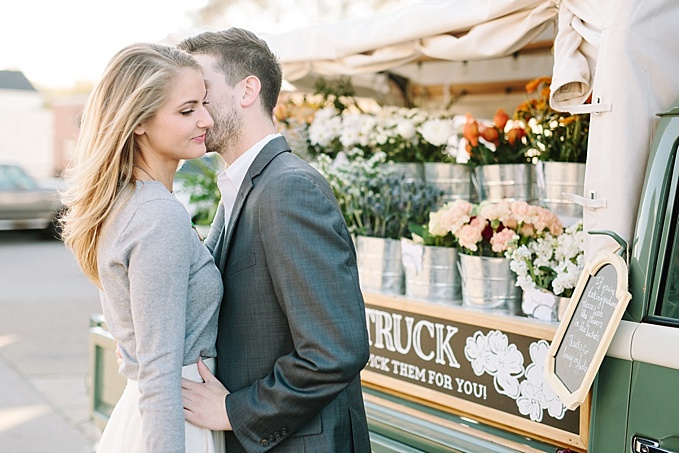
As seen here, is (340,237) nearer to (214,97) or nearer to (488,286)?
(214,97)

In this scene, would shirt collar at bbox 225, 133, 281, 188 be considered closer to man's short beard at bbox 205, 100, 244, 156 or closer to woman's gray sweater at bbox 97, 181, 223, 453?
man's short beard at bbox 205, 100, 244, 156

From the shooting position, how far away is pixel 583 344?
209cm

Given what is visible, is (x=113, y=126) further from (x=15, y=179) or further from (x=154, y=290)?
(x=15, y=179)

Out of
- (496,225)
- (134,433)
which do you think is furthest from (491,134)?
(134,433)

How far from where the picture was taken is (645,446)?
1.91 metres

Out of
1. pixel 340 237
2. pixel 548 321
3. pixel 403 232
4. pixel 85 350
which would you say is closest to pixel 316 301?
pixel 340 237

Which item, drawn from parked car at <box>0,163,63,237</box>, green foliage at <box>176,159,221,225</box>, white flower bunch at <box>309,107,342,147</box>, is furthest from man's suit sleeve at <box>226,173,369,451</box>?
parked car at <box>0,163,63,237</box>

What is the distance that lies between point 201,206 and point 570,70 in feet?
9.76

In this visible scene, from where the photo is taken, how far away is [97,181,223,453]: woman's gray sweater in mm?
1654

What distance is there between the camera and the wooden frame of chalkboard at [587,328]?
1.97m

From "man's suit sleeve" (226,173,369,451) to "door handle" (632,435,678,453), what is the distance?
783mm

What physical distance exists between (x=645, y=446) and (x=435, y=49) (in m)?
2.04

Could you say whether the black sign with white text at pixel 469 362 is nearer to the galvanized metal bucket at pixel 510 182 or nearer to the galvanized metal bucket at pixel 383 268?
the galvanized metal bucket at pixel 383 268

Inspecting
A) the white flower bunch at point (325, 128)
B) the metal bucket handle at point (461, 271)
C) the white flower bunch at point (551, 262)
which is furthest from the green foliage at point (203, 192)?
the white flower bunch at point (551, 262)
